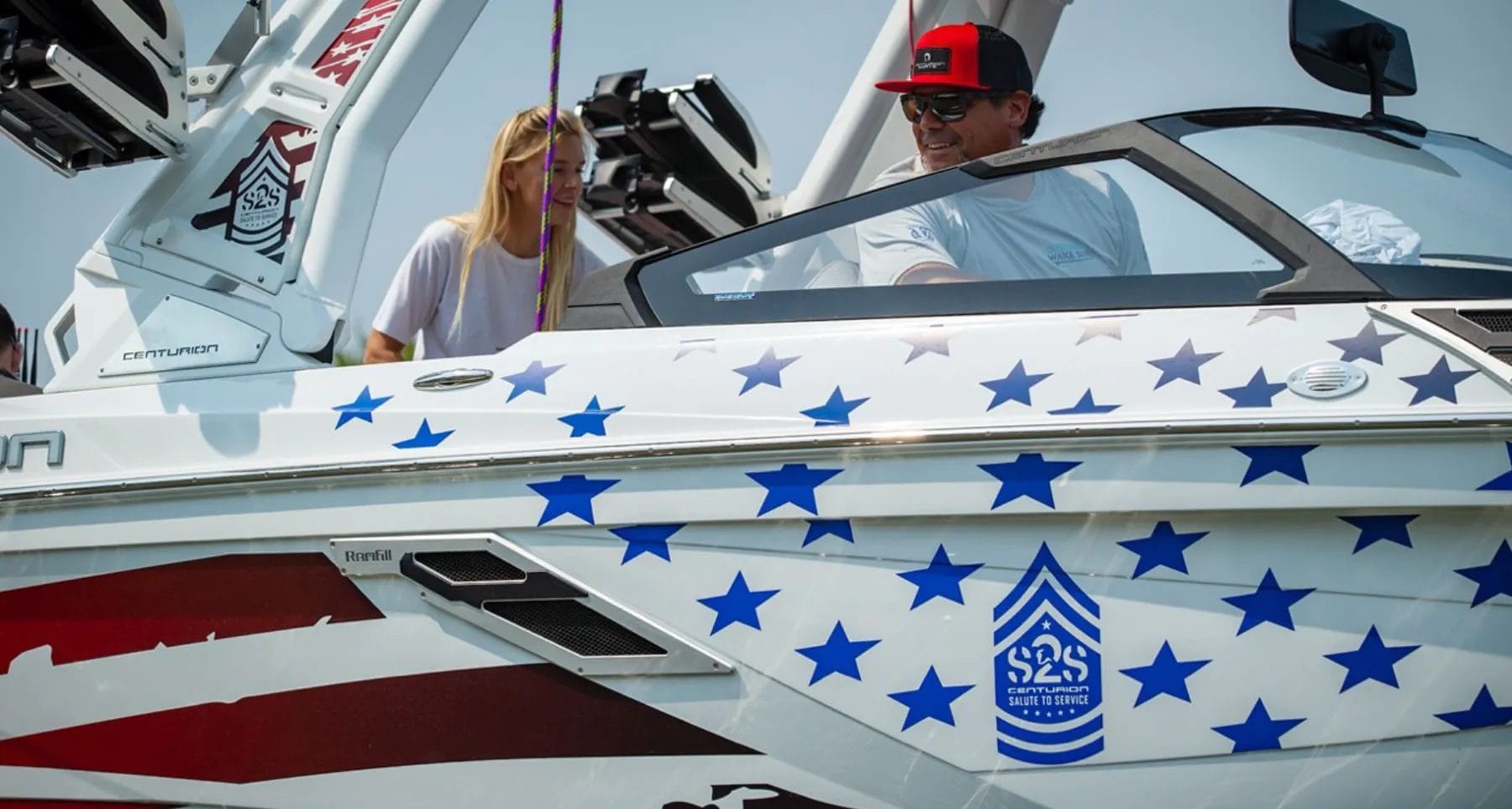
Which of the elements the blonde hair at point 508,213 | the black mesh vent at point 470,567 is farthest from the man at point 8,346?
the black mesh vent at point 470,567

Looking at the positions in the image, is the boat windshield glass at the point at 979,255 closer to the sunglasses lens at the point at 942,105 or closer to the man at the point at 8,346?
the sunglasses lens at the point at 942,105

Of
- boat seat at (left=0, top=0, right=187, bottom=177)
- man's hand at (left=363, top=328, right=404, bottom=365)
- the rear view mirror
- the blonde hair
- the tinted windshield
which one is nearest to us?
the tinted windshield

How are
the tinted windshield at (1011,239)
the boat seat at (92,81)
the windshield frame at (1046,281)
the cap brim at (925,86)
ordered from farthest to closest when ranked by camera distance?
the cap brim at (925,86)
the boat seat at (92,81)
the tinted windshield at (1011,239)
the windshield frame at (1046,281)

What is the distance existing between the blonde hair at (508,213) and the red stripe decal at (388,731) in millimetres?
1176

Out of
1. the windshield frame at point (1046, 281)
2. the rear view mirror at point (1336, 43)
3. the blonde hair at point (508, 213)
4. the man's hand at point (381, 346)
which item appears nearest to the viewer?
the windshield frame at point (1046, 281)

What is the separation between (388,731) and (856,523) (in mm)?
808

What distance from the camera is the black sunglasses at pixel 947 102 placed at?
294 centimetres

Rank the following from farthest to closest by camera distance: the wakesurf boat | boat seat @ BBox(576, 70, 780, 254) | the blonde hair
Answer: boat seat @ BBox(576, 70, 780, 254)
the blonde hair
the wakesurf boat

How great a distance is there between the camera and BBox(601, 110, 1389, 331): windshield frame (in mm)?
2061

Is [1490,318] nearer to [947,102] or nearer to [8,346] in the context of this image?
[947,102]

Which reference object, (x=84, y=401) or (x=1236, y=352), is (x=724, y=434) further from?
(x=84, y=401)

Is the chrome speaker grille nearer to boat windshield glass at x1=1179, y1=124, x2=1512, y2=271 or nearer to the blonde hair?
boat windshield glass at x1=1179, y1=124, x2=1512, y2=271

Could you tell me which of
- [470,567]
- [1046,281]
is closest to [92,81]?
[470,567]

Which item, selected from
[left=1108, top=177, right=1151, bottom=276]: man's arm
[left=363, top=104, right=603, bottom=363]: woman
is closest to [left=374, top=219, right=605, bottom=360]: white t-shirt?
[left=363, top=104, right=603, bottom=363]: woman
